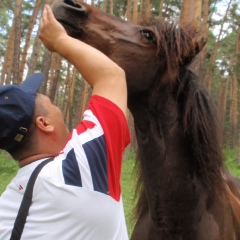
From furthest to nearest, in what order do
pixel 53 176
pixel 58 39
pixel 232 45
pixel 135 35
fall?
pixel 232 45, pixel 135 35, pixel 58 39, pixel 53 176

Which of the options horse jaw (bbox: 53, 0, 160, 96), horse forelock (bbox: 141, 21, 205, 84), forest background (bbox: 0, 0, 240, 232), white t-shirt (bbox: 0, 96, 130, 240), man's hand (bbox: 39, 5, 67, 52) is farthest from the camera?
forest background (bbox: 0, 0, 240, 232)

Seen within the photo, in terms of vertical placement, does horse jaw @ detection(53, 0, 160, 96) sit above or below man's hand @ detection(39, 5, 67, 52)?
above

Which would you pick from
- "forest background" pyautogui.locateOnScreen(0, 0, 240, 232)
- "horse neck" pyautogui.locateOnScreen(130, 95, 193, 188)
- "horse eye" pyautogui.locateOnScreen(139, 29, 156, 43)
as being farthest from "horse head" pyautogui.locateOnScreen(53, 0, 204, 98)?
"forest background" pyautogui.locateOnScreen(0, 0, 240, 232)

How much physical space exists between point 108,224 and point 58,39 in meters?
0.61

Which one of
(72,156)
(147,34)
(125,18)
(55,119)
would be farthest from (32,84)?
(125,18)

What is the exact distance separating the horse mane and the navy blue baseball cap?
4.14ft

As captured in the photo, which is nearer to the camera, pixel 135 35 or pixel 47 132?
pixel 47 132

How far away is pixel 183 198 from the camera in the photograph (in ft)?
8.76

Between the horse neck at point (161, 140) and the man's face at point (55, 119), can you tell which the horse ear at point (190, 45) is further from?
the man's face at point (55, 119)

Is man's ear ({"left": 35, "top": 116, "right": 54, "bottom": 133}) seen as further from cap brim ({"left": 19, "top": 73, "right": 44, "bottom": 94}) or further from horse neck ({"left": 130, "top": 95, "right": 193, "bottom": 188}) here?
horse neck ({"left": 130, "top": 95, "right": 193, "bottom": 188})

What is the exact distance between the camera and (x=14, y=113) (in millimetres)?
1462

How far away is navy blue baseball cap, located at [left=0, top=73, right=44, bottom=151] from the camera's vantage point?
1463mm

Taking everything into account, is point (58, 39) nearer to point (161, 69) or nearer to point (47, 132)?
point (47, 132)

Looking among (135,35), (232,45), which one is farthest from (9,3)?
(135,35)
